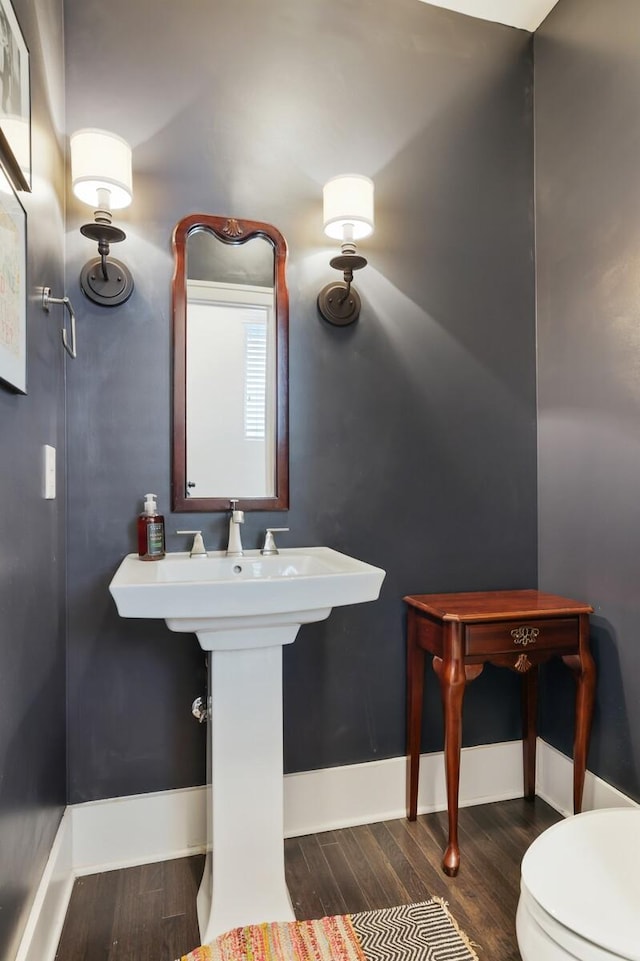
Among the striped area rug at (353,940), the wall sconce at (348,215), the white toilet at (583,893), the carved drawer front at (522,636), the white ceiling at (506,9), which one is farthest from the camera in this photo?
the white ceiling at (506,9)

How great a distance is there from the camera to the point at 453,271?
6.49 feet

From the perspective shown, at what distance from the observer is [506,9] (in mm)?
1969

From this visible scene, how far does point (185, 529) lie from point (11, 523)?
0.69 meters

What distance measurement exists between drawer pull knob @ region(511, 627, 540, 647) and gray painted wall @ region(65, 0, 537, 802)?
36 cm

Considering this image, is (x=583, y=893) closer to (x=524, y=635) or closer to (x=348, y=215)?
(x=524, y=635)

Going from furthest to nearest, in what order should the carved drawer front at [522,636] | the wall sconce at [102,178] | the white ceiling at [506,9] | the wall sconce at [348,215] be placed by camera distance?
the white ceiling at [506,9] → the wall sconce at [348,215] → the carved drawer front at [522,636] → the wall sconce at [102,178]

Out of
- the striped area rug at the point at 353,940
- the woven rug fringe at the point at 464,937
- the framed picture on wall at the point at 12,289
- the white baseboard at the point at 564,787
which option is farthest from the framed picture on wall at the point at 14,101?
the white baseboard at the point at 564,787

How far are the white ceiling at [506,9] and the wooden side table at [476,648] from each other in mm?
2044

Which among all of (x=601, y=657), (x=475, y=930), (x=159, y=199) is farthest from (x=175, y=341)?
(x=475, y=930)

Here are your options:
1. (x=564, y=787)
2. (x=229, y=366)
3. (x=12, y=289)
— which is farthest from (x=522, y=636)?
(x=12, y=289)

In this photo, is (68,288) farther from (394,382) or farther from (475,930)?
(475,930)

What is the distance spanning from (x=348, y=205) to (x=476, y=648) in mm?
1363

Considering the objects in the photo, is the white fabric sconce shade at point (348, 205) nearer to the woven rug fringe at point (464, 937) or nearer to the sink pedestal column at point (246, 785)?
the sink pedestal column at point (246, 785)

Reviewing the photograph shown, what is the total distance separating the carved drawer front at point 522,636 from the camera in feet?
5.23
